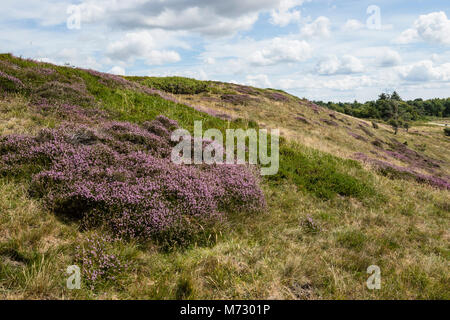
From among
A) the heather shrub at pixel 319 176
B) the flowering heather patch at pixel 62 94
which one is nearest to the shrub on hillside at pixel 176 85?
the flowering heather patch at pixel 62 94

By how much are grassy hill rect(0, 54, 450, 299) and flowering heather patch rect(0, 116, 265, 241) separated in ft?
0.13

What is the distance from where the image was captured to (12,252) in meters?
3.85

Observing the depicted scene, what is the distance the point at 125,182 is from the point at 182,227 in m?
1.77

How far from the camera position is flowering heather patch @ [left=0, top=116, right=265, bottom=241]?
17.2ft

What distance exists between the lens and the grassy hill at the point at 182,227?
13.0ft

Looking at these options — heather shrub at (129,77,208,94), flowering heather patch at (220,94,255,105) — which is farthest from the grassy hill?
flowering heather patch at (220,94,255,105)

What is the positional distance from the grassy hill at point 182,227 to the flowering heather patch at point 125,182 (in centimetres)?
4

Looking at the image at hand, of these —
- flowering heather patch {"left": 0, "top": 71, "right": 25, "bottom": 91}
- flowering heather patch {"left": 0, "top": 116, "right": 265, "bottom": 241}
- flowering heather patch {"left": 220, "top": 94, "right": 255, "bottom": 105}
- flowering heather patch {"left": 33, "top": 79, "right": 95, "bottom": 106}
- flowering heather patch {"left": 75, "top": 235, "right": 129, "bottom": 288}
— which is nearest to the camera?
flowering heather patch {"left": 75, "top": 235, "right": 129, "bottom": 288}

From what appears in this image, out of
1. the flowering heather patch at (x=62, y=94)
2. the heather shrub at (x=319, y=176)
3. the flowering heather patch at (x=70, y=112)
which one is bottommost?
the heather shrub at (x=319, y=176)

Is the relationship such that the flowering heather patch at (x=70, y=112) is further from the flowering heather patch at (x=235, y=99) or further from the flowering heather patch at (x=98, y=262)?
the flowering heather patch at (x=235, y=99)

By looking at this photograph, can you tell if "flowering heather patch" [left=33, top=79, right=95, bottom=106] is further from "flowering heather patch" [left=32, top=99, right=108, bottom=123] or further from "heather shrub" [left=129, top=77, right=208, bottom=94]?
"heather shrub" [left=129, top=77, right=208, bottom=94]

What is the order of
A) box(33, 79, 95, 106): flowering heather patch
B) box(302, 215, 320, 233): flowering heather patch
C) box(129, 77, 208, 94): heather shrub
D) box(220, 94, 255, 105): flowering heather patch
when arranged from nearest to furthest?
box(302, 215, 320, 233): flowering heather patch
box(33, 79, 95, 106): flowering heather patch
box(220, 94, 255, 105): flowering heather patch
box(129, 77, 208, 94): heather shrub

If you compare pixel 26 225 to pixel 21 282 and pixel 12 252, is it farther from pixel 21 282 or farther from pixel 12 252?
pixel 21 282

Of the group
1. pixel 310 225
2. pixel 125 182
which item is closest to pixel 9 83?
pixel 125 182
